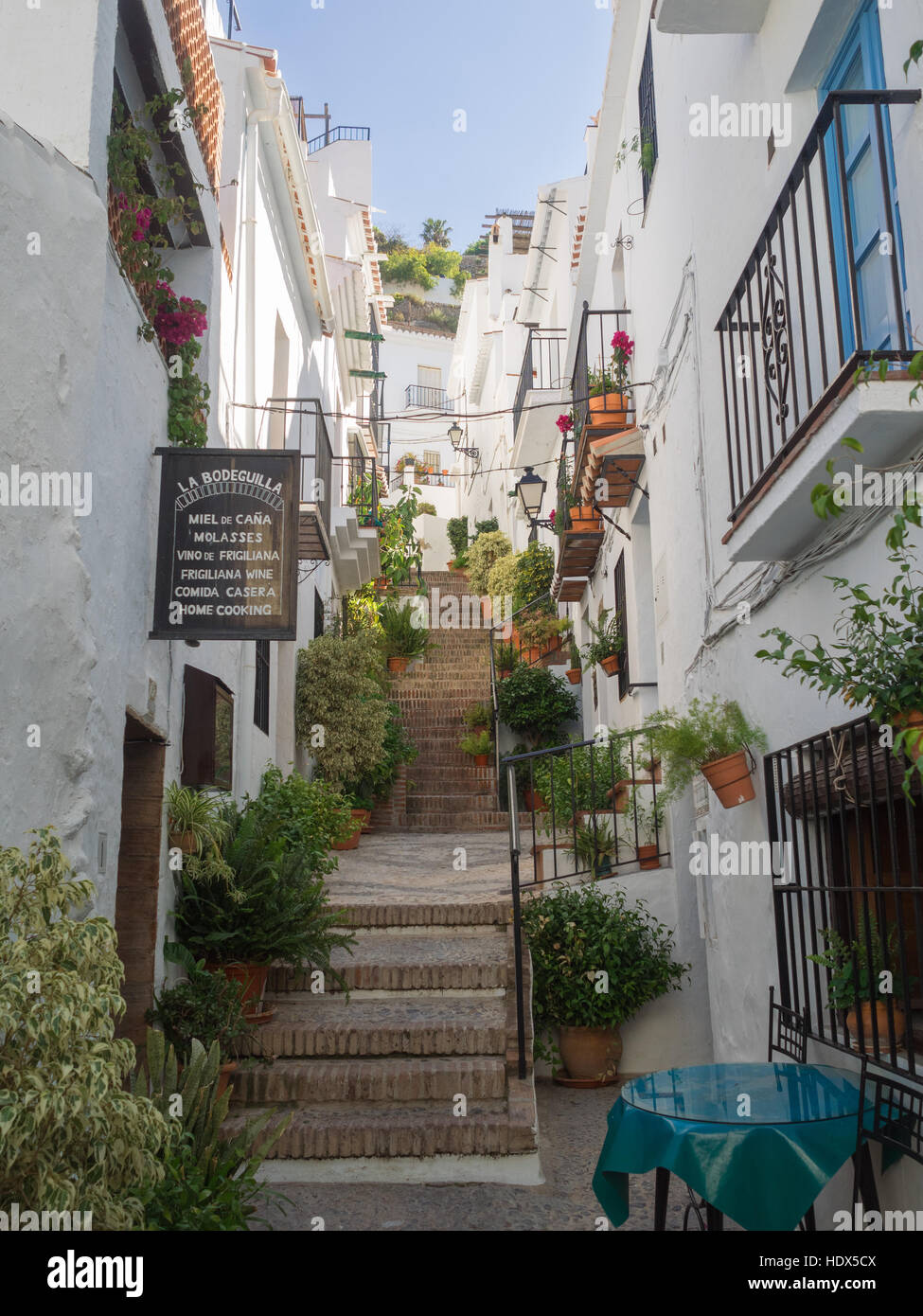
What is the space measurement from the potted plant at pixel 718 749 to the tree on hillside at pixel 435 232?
47744 mm

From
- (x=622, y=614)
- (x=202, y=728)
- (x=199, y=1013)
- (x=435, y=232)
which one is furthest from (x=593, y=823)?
(x=435, y=232)

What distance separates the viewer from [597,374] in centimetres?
1070

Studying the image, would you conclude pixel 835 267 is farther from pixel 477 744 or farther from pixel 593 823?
pixel 477 744

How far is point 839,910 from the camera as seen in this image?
4.57 m

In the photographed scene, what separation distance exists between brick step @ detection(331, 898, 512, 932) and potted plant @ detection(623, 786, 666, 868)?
1158mm

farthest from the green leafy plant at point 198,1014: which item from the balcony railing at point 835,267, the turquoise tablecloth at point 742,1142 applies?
the balcony railing at point 835,267

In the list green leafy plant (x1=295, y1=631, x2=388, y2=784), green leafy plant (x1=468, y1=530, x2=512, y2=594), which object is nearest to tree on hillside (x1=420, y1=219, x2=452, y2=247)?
green leafy plant (x1=468, y1=530, x2=512, y2=594)

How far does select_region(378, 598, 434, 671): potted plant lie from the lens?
1736cm

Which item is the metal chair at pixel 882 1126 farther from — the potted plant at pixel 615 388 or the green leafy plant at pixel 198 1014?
the potted plant at pixel 615 388

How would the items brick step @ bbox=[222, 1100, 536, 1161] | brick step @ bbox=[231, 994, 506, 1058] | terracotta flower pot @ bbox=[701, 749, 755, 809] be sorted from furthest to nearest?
brick step @ bbox=[231, 994, 506, 1058] → brick step @ bbox=[222, 1100, 536, 1161] → terracotta flower pot @ bbox=[701, 749, 755, 809]

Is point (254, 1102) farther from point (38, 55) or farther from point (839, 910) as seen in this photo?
point (38, 55)

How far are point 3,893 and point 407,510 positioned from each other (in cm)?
1838

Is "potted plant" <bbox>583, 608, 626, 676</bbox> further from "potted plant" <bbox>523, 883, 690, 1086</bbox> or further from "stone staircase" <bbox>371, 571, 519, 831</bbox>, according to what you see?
"potted plant" <bbox>523, 883, 690, 1086</bbox>

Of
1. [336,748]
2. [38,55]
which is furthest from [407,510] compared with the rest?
[38,55]
